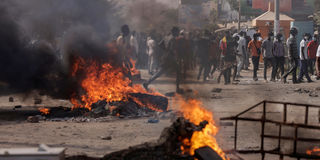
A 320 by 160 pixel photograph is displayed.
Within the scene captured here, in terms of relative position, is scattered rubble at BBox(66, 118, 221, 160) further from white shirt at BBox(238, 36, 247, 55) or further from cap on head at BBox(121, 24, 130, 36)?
white shirt at BBox(238, 36, 247, 55)

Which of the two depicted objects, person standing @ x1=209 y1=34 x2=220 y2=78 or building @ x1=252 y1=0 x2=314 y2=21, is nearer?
person standing @ x1=209 y1=34 x2=220 y2=78

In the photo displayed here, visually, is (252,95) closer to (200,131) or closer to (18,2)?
(18,2)

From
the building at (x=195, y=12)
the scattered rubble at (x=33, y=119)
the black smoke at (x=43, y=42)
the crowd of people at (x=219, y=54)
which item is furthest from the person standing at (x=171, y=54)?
the scattered rubble at (x=33, y=119)

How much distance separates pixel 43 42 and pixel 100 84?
260 centimetres

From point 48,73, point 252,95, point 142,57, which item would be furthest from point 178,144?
point 142,57

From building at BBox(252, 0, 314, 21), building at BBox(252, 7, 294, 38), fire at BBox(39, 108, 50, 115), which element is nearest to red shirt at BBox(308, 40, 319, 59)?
fire at BBox(39, 108, 50, 115)

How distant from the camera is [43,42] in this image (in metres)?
12.9

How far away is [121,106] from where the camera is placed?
1064cm

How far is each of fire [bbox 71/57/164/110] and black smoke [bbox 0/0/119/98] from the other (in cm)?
35

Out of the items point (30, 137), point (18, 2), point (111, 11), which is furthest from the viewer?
point (111, 11)

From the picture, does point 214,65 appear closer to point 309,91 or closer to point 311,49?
point 311,49

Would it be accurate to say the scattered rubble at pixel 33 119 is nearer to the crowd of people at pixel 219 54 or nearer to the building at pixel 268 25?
the crowd of people at pixel 219 54

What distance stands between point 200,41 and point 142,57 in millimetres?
7919

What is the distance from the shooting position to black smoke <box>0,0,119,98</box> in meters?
11.4
